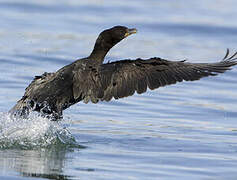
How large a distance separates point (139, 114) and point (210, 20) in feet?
24.5

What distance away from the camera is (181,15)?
18828 millimetres

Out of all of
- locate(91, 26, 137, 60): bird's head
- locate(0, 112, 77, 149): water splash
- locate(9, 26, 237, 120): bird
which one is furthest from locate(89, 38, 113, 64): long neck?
locate(0, 112, 77, 149): water splash

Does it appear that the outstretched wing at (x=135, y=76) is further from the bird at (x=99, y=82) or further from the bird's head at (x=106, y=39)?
the bird's head at (x=106, y=39)

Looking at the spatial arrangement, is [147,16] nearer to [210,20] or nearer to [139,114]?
[210,20]

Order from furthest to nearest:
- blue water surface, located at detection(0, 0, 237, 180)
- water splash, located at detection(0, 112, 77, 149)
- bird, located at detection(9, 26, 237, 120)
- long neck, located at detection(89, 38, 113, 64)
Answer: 1. long neck, located at detection(89, 38, 113, 64)
2. bird, located at detection(9, 26, 237, 120)
3. water splash, located at detection(0, 112, 77, 149)
4. blue water surface, located at detection(0, 0, 237, 180)

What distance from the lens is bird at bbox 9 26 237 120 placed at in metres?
9.12

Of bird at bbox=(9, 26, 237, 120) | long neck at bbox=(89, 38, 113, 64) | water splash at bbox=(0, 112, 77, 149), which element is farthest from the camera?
long neck at bbox=(89, 38, 113, 64)

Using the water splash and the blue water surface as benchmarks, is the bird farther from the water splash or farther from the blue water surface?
the blue water surface

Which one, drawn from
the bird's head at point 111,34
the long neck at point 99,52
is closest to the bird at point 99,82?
the long neck at point 99,52

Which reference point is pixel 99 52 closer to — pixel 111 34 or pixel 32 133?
pixel 111 34

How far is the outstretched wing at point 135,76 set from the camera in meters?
9.12

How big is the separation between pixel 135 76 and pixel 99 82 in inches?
17.6

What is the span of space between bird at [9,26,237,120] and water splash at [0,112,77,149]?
0.31 feet

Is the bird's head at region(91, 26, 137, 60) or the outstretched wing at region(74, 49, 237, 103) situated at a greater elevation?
the bird's head at region(91, 26, 137, 60)
